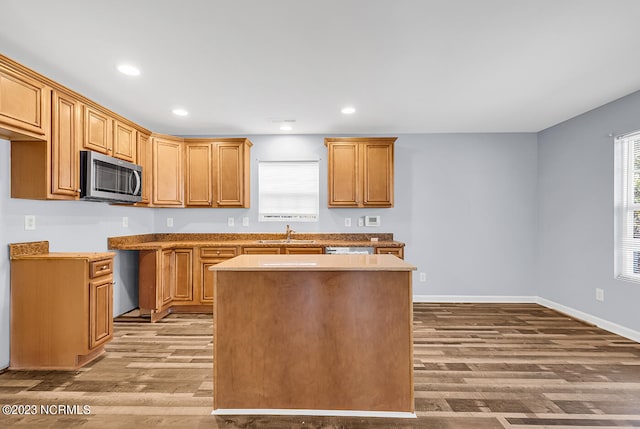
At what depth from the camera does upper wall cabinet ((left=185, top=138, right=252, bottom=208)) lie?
470 centimetres

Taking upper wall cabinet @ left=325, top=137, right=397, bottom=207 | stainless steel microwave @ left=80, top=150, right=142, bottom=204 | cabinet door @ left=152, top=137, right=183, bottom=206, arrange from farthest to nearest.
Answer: upper wall cabinet @ left=325, top=137, right=397, bottom=207
cabinet door @ left=152, top=137, right=183, bottom=206
stainless steel microwave @ left=80, top=150, right=142, bottom=204

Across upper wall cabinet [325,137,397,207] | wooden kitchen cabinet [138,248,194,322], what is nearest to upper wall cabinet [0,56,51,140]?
wooden kitchen cabinet [138,248,194,322]

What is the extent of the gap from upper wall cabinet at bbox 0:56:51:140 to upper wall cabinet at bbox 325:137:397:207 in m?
3.12

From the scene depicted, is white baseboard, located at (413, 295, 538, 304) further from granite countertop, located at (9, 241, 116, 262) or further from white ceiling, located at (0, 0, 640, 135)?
granite countertop, located at (9, 241, 116, 262)

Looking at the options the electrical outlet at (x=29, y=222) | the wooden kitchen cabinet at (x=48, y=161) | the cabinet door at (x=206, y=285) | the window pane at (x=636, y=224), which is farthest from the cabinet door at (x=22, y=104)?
the window pane at (x=636, y=224)

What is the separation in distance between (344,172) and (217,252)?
6.78 feet

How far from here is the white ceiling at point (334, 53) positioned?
209 cm

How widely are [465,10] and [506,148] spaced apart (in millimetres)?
3500

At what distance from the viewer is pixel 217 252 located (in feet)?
14.5

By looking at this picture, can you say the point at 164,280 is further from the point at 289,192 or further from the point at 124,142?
the point at 289,192

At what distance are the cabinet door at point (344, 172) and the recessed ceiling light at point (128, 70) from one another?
253 centimetres

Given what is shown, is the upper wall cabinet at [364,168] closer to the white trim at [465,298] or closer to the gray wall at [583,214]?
the white trim at [465,298]

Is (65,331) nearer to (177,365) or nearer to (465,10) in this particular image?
(177,365)

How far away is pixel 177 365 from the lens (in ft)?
9.36
